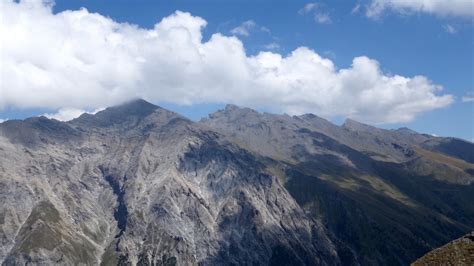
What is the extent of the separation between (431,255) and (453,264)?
7.98ft

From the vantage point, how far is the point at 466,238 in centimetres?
5159

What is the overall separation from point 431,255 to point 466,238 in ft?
12.8

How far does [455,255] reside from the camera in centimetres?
5084

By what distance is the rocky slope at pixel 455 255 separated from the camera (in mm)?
50031

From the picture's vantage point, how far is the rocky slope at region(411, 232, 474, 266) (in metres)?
50.0

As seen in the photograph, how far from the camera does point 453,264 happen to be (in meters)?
50.5

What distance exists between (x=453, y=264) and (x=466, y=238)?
317cm

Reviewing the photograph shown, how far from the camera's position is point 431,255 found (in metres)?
52.4
